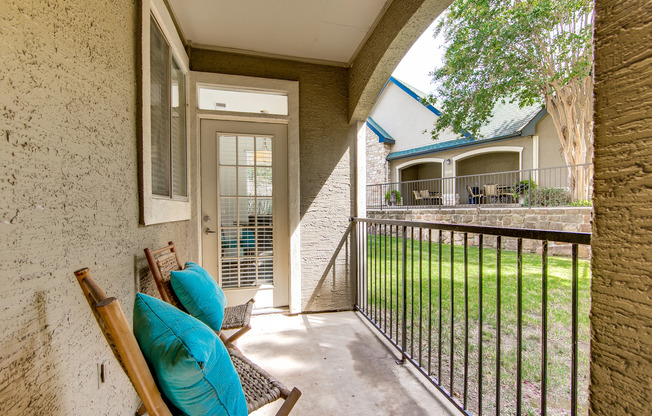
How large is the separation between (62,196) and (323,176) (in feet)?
7.62

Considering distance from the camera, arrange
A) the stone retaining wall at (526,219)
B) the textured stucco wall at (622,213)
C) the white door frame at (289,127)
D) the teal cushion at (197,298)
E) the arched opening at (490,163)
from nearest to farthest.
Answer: the textured stucco wall at (622,213) → the teal cushion at (197,298) → the white door frame at (289,127) → the stone retaining wall at (526,219) → the arched opening at (490,163)

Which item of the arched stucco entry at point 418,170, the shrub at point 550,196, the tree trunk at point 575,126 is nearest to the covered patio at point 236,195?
the shrub at point 550,196

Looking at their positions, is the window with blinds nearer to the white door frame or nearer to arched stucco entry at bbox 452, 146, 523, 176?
the white door frame

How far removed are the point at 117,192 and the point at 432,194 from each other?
37.4 ft

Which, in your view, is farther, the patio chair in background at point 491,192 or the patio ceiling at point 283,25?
the patio chair in background at point 491,192

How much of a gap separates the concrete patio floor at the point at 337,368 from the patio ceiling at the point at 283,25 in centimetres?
266

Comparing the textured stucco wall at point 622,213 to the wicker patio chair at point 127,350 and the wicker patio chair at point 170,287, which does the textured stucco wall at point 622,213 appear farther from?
the wicker patio chair at point 170,287

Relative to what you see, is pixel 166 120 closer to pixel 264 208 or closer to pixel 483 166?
pixel 264 208

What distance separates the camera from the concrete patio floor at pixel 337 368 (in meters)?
1.67

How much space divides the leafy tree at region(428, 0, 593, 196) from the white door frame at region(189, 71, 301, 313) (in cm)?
596

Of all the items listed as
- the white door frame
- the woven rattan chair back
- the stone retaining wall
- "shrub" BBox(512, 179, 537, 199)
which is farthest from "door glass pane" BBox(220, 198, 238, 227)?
"shrub" BBox(512, 179, 537, 199)

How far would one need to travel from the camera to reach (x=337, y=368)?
206cm

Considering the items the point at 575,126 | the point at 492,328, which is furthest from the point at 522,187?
the point at 492,328

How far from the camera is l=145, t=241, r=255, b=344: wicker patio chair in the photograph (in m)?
1.61
